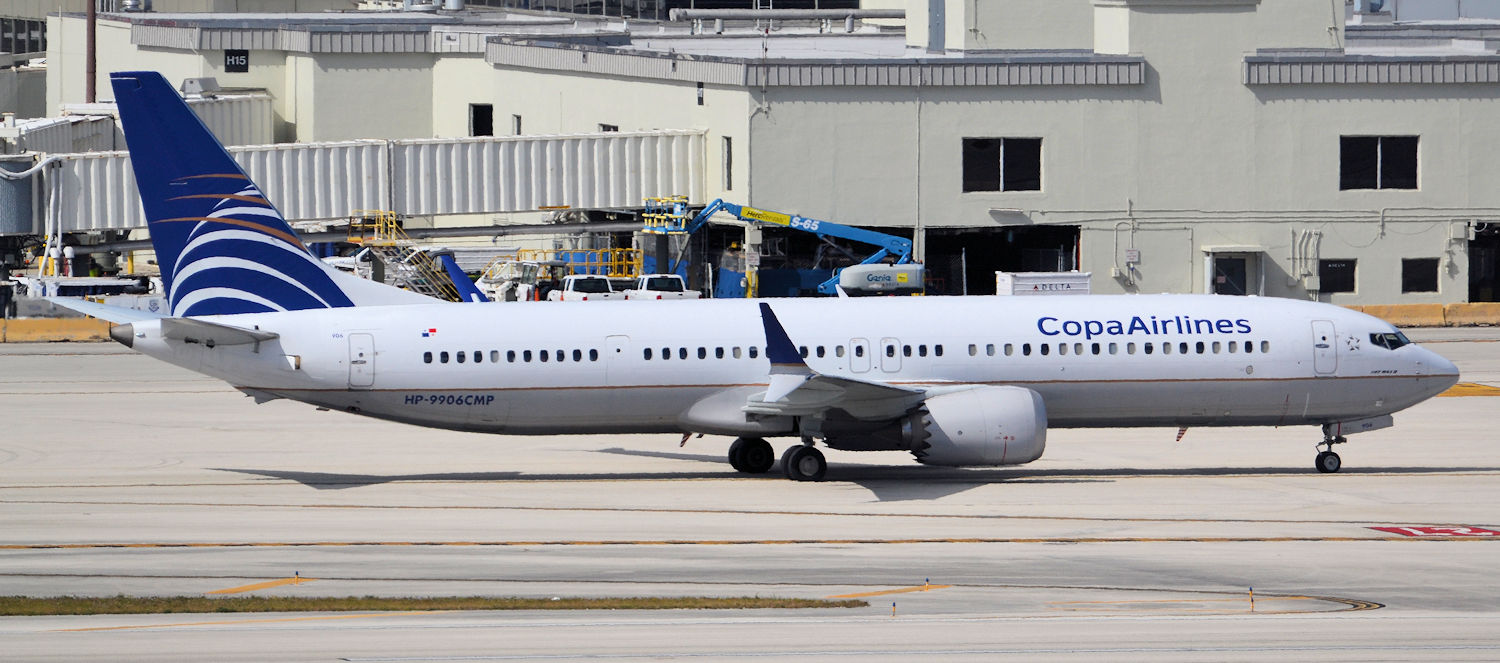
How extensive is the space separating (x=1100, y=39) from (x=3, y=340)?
130 ft

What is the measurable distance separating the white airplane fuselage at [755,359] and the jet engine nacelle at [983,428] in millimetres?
1328

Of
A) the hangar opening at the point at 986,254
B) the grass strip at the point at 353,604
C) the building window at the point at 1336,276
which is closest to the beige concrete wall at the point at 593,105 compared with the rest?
the hangar opening at the point at 986,254

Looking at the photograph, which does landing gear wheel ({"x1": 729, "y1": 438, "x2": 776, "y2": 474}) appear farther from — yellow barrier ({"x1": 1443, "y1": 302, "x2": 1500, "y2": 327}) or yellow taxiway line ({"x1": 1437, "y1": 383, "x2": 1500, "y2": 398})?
yellow barrier ({"x1": 1443, "y1": 302, "x2": 1500, "y2": 327})

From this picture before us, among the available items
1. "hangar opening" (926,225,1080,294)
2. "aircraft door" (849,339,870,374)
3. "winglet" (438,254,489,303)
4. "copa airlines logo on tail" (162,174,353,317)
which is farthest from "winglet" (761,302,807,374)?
"hangar opening" (926,225,1080,294)

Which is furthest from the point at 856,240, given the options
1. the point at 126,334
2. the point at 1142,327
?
the point at 126,334

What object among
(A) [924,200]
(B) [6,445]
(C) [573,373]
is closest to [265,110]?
(A) [924,200]

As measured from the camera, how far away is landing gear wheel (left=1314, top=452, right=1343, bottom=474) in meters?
36.2

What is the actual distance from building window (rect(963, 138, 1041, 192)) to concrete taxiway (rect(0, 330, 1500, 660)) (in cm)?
2455

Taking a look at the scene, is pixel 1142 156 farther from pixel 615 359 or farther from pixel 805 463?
pixel 615 359

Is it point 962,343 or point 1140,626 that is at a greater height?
point 962,343

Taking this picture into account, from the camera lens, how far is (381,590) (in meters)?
25.3

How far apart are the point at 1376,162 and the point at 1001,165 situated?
1354 centimetres

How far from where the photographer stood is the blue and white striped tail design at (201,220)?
34594mm

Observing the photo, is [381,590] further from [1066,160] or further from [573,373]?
[1066,160]
